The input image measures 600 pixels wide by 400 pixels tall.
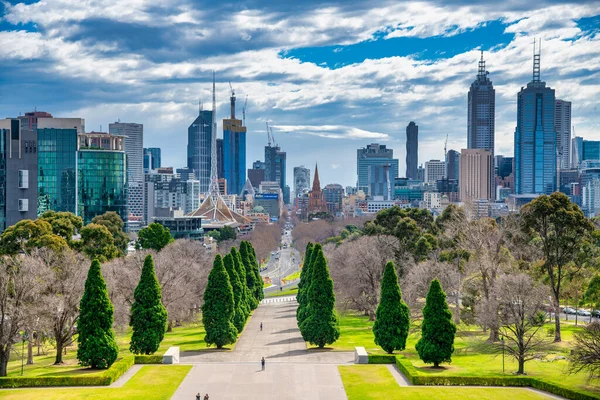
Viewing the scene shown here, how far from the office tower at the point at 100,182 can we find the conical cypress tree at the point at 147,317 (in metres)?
106

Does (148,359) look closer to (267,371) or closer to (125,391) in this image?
(267,371)

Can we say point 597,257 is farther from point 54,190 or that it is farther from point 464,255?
point 54,190

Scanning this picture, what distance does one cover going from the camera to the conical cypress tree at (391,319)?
227 ft

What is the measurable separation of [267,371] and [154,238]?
217 ft

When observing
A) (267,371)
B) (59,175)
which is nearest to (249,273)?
(267,371)

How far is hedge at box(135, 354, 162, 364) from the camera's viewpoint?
67312mm

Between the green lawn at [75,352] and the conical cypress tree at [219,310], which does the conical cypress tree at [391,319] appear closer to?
the conical cypress tree at [219,310]

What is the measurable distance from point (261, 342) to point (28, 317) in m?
28.0

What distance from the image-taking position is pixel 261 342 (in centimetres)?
8156

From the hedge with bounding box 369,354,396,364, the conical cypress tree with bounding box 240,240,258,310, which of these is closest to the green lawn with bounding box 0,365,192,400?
the hedge with bounding box 369,354,396,364

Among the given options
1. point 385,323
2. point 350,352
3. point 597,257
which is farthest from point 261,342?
point 597,257

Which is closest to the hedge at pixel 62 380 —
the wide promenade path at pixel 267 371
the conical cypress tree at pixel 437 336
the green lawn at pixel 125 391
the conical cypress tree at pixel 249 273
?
the green lawn at pixel 125 391

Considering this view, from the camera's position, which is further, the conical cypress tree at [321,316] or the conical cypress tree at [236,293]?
the conical cypress tree at [236,293]

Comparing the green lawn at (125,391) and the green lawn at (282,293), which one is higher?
the green lawn at (125,391)
